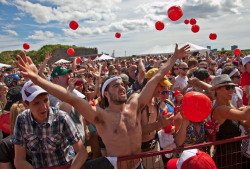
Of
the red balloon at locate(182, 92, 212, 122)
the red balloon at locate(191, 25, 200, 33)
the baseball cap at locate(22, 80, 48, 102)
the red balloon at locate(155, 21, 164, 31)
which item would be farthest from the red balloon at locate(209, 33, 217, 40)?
the baseball cap at locate(22, 80, 48, 102)

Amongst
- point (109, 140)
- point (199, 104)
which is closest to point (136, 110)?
point (109, 140)

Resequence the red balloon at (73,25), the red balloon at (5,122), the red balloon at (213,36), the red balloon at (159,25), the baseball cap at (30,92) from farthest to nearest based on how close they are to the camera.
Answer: the red balloon at (213,36)
the red balloon at (73,25)
the red balloon at (159,25)
the red balloon at (5,122)
the baseball cap at (30,92)

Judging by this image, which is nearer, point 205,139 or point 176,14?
point 205,139

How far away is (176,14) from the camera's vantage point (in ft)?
16.8

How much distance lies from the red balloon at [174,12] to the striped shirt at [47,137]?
14.3 ft

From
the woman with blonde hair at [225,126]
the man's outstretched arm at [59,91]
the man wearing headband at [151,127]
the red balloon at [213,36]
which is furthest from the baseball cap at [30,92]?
the red balloon at [213,36]

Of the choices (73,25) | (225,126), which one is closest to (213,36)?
(73,25)

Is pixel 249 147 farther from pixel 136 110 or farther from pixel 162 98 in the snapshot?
pixel 136 110

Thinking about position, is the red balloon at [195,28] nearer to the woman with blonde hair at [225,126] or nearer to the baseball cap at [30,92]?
the woman with blonde hair at [225,126]

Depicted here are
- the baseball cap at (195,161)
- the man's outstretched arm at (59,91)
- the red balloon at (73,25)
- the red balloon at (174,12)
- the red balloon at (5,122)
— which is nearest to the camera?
the baseball cap at (195,161)

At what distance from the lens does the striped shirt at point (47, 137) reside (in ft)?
6.25

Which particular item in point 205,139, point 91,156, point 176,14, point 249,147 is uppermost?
point 176,14

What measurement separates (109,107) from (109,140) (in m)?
0.42

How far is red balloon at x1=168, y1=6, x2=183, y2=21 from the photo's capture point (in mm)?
5098
